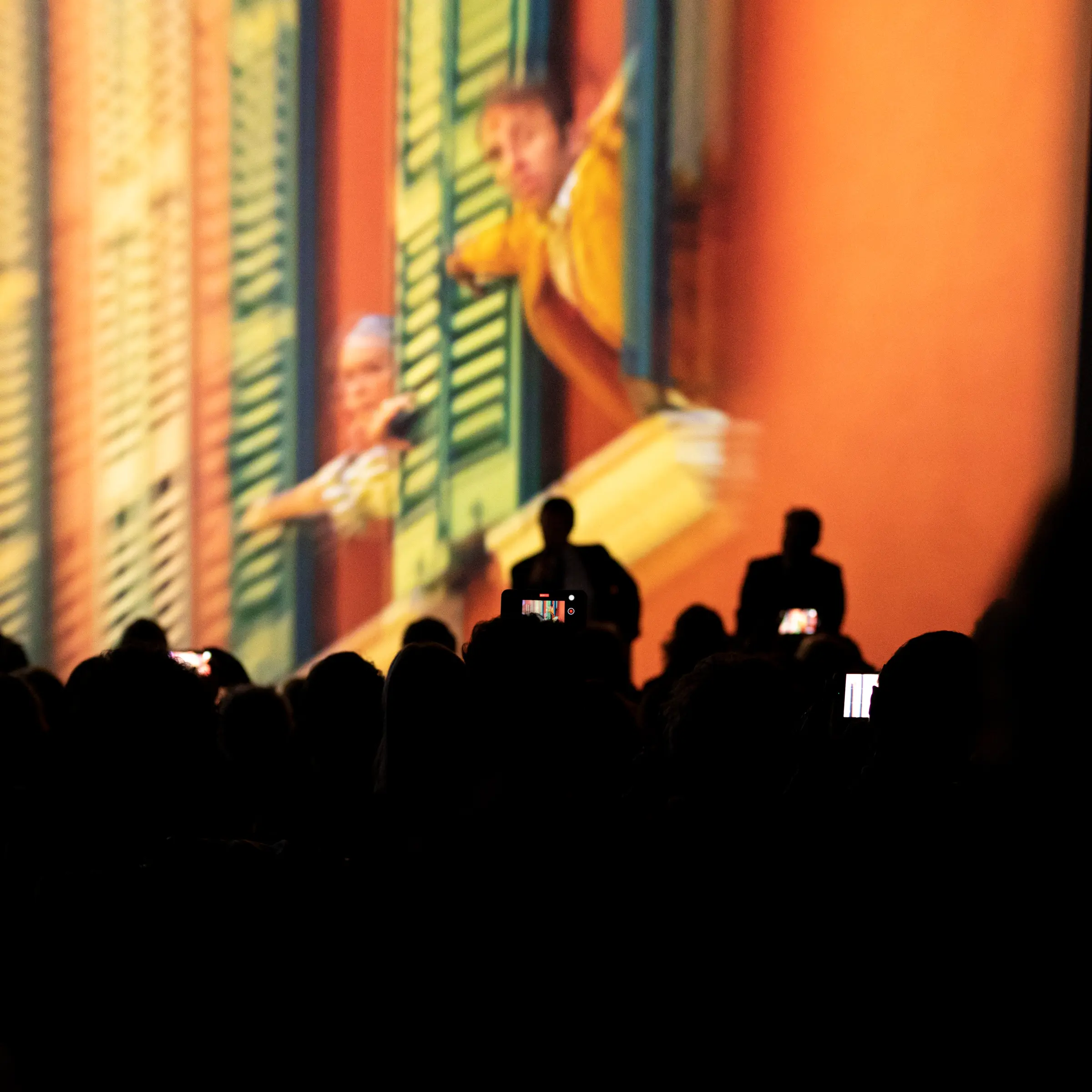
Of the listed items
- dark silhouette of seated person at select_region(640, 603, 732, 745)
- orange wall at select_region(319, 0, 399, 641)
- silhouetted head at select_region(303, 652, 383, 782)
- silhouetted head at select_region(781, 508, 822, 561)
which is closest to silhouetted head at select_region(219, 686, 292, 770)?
silhouetted head at select_region(303, 652, 383, 782)

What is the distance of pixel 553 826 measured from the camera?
1.75 m

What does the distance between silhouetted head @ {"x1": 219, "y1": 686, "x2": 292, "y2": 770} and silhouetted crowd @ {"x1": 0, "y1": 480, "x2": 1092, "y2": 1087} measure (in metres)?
0.54

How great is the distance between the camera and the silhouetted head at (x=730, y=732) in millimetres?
1730

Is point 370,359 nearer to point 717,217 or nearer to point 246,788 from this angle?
point 717,217

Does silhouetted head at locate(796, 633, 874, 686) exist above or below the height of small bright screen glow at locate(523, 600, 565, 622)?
below

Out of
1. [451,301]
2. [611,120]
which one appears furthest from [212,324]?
[611,120]

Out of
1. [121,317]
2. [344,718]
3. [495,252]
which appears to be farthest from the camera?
[121,317]

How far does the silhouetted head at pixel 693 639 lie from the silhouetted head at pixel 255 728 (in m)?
1.14

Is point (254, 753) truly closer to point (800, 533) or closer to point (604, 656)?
point (604, 656)

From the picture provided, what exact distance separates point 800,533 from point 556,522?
0.77 metres

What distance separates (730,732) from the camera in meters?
1.74

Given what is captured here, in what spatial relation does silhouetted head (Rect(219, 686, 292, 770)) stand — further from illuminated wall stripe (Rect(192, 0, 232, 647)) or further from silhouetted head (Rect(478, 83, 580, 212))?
illuminated wall stripe (Rect(192, 0, 232, 647))

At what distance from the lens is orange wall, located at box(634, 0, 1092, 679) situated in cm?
570

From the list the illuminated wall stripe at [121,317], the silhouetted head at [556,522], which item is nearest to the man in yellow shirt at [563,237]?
the illuminated wall stripe at [121,317]
